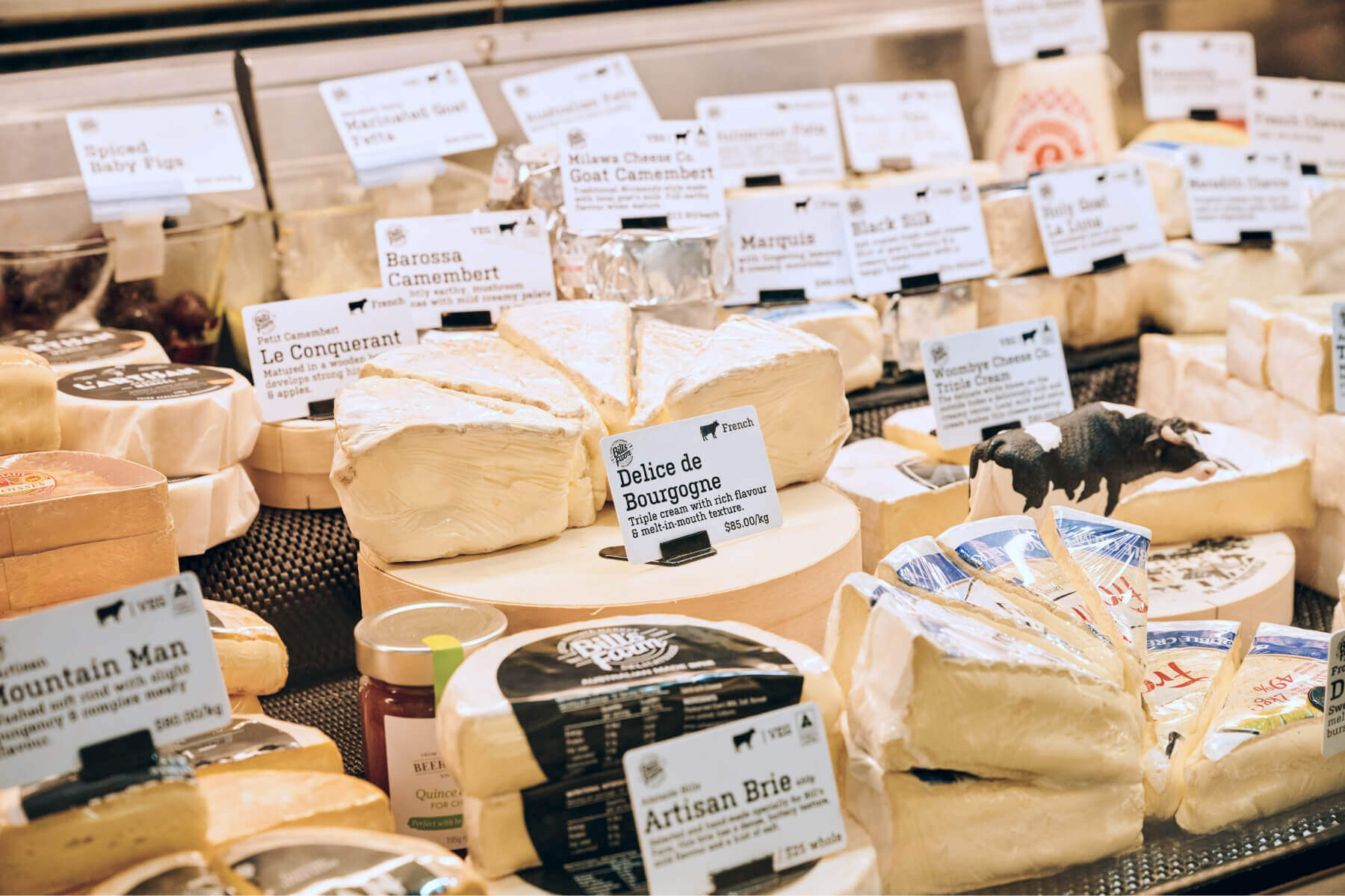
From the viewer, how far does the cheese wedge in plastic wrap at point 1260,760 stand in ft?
4.11

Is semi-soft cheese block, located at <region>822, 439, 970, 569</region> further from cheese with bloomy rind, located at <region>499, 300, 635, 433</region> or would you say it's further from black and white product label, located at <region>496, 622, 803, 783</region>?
black and white product label, located at <region>496, 622, 803, 783</region>

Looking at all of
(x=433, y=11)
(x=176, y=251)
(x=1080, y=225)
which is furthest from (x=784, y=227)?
(x=176, y=251)

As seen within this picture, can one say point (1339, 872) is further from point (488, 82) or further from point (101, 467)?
point (488, 82)

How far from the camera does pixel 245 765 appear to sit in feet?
3.96

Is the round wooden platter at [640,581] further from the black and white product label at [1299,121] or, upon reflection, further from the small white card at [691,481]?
the black and white product label at [1299,121]

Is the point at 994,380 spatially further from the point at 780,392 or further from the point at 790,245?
the point at 790,245

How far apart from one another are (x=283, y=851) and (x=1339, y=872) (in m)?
1.06

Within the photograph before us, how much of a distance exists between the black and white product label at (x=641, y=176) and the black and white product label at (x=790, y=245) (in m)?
0.12

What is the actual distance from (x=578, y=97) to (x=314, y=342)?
88 centimetres

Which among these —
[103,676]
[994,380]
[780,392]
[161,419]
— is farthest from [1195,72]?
[103,676]

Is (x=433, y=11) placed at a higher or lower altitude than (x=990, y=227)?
higher

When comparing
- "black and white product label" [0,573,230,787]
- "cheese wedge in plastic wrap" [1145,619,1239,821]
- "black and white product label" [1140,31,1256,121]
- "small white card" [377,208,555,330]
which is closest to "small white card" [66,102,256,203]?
"small white card" [377,208,555,330]

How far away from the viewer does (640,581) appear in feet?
4.81

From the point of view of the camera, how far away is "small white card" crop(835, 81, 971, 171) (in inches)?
104
